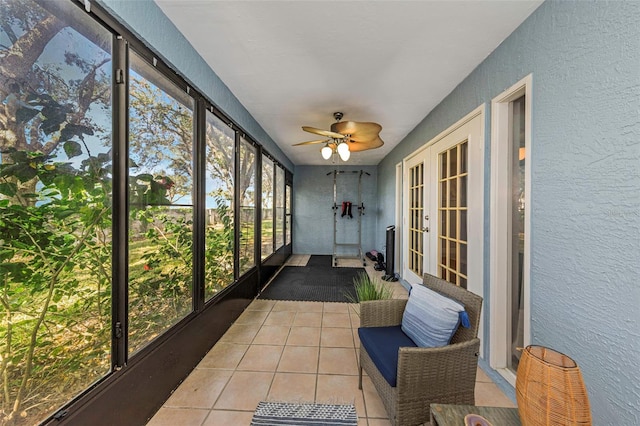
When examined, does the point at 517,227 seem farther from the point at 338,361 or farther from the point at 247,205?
the point at 247,205

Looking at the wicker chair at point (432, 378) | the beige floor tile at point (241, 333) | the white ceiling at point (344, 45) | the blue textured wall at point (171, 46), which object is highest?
the white ceiling at point (344, 45)

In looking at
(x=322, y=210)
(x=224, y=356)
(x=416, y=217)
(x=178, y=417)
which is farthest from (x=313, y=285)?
(x=322, y=210)

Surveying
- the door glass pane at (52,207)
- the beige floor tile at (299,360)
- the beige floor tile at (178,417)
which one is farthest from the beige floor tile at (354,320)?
the door glass pane at (52,207)

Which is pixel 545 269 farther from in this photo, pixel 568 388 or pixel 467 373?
pixel 568 388

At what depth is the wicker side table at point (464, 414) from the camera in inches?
38.4

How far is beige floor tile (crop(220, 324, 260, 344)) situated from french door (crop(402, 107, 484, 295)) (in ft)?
6.83

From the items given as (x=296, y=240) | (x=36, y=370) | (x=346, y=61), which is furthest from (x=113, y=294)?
(x=296, y=240)

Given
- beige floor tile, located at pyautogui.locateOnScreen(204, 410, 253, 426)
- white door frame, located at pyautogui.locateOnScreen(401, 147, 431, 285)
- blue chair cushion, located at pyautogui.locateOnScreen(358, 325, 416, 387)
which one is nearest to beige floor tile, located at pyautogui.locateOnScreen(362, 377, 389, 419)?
blue chair cushion, located at pyautogui.locateOnScreen(358, 325, 416, 387)

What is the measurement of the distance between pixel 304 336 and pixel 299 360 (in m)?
0.39

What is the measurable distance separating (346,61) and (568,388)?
87.8 inches

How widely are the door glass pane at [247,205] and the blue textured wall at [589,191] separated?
8.93 ft

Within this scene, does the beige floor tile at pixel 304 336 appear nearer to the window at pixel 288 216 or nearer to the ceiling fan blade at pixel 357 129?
the ceiling fan blade at pixel 357 129

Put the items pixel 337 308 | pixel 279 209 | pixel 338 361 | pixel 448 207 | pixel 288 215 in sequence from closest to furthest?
pixel 338 361 < pixel 448 207 < pixel 337 308 < pixel 279 209 < pixel 288 215

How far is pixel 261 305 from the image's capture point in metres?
3.24
